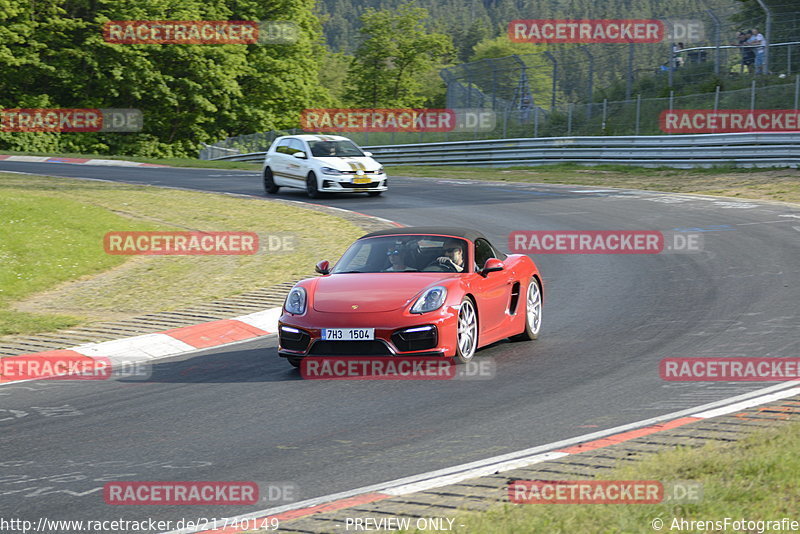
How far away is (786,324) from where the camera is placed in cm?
1058

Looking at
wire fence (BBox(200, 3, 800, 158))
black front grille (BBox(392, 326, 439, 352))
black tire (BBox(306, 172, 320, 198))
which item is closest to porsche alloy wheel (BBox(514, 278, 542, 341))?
black front grille (BBox(392, 326, 439, 352))

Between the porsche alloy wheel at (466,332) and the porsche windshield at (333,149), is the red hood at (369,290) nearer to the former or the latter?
the porsche alloy wheel at (466,332)

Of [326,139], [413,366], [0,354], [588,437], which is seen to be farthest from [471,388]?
[326,139]

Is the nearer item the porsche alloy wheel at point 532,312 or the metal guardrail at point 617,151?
the porsche alloy wheel at point 532,312

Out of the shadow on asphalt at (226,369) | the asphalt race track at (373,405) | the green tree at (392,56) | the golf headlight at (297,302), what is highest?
the green tree at (392,56)

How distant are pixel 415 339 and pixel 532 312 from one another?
2210 millimetres

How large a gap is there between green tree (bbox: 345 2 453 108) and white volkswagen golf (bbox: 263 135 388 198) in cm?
6130

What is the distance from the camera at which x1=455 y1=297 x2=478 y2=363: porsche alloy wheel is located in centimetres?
914

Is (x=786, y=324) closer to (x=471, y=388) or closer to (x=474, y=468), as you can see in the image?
(x=471, y=388)

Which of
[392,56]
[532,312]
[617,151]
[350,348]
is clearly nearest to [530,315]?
[532,312]

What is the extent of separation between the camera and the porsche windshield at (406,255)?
32.7 ft

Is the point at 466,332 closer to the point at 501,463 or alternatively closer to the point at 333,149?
the point at 501,463

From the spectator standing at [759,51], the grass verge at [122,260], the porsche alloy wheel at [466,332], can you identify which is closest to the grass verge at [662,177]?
the spectator standing at [759,51]

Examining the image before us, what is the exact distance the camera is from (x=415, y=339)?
28.9ft
